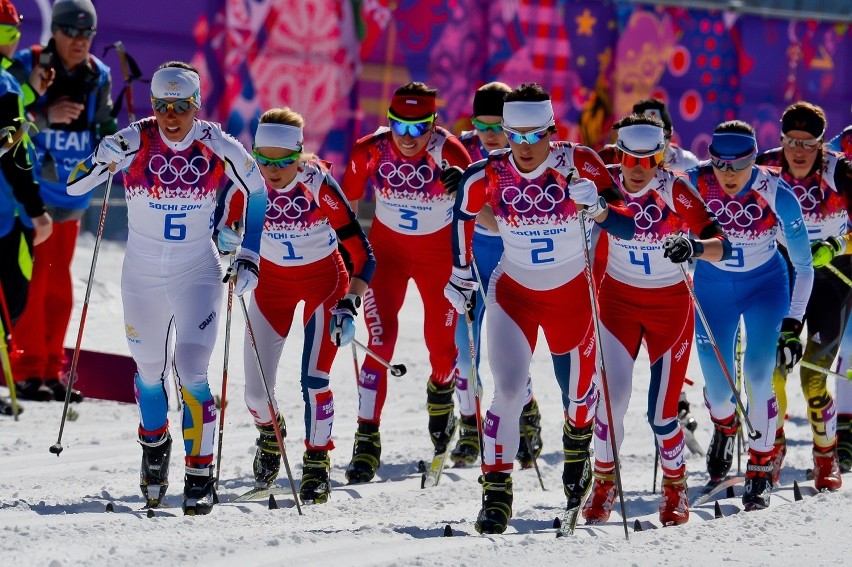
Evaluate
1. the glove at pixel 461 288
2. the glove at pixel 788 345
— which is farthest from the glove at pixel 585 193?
the glove at pixel 788 345

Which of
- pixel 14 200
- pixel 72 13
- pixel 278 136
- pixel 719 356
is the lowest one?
pixel 719 356

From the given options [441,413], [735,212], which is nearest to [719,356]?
[735,212]

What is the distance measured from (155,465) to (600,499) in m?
2.35

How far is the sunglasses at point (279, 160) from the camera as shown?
7770mm

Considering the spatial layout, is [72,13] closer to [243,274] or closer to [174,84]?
[174,84]

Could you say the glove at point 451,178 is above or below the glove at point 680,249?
above

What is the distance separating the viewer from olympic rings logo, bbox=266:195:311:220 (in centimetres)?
799

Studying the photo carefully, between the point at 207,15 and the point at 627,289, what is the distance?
9.88m

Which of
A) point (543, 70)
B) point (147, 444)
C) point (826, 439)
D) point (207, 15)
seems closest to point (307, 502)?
point (147, 444)

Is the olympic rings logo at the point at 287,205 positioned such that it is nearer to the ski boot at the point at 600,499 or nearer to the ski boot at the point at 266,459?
the ski boot at the point at 266,459

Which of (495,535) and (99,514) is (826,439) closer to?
(495,535)

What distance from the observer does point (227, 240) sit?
7.44 m

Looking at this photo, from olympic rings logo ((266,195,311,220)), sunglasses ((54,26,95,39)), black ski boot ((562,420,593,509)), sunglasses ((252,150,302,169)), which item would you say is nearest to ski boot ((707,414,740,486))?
black ski boot ((562,420,593,509))

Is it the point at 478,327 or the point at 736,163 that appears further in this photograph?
the point at 478,327
